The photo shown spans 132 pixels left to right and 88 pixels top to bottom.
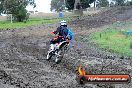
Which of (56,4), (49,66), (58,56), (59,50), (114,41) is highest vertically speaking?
(59,50)

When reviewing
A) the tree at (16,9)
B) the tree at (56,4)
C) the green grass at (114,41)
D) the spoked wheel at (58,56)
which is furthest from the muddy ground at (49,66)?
the tree at (56,4)

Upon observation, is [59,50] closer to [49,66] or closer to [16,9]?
[49,66]

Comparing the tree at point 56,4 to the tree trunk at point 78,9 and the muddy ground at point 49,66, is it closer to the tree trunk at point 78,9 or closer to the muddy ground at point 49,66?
the tree trunk at point 78,9

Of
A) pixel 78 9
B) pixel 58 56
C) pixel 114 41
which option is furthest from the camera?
pixel 78 9

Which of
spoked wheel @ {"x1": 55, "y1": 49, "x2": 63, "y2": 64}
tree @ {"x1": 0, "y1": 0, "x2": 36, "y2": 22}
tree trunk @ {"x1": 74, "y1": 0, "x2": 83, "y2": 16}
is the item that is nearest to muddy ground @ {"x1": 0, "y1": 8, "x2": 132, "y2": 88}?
spoked wheel @ {"x1": 55, "y1": 49, "x2": 63, "y2": 64}

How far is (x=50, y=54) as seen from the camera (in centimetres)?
2081

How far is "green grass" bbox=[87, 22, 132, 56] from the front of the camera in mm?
26719

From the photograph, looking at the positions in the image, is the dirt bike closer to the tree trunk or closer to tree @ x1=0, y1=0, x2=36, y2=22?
tree @ x1=0, y1=0, x2=36, y2=22

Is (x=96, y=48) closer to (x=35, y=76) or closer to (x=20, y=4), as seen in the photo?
(x=35, y=76)

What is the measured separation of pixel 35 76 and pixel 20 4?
4382 cm

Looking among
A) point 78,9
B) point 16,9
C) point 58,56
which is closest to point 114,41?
point 58,56

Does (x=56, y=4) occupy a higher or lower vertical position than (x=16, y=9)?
lower

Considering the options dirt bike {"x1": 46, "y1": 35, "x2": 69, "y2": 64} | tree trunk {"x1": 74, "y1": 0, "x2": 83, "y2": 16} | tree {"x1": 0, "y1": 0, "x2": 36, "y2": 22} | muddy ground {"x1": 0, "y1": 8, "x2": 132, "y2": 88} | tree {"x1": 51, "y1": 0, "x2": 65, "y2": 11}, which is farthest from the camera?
tree {"x1": 51, "y1": 0, "x2": 65, "y2": 11}

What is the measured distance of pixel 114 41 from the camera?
3133 cm
